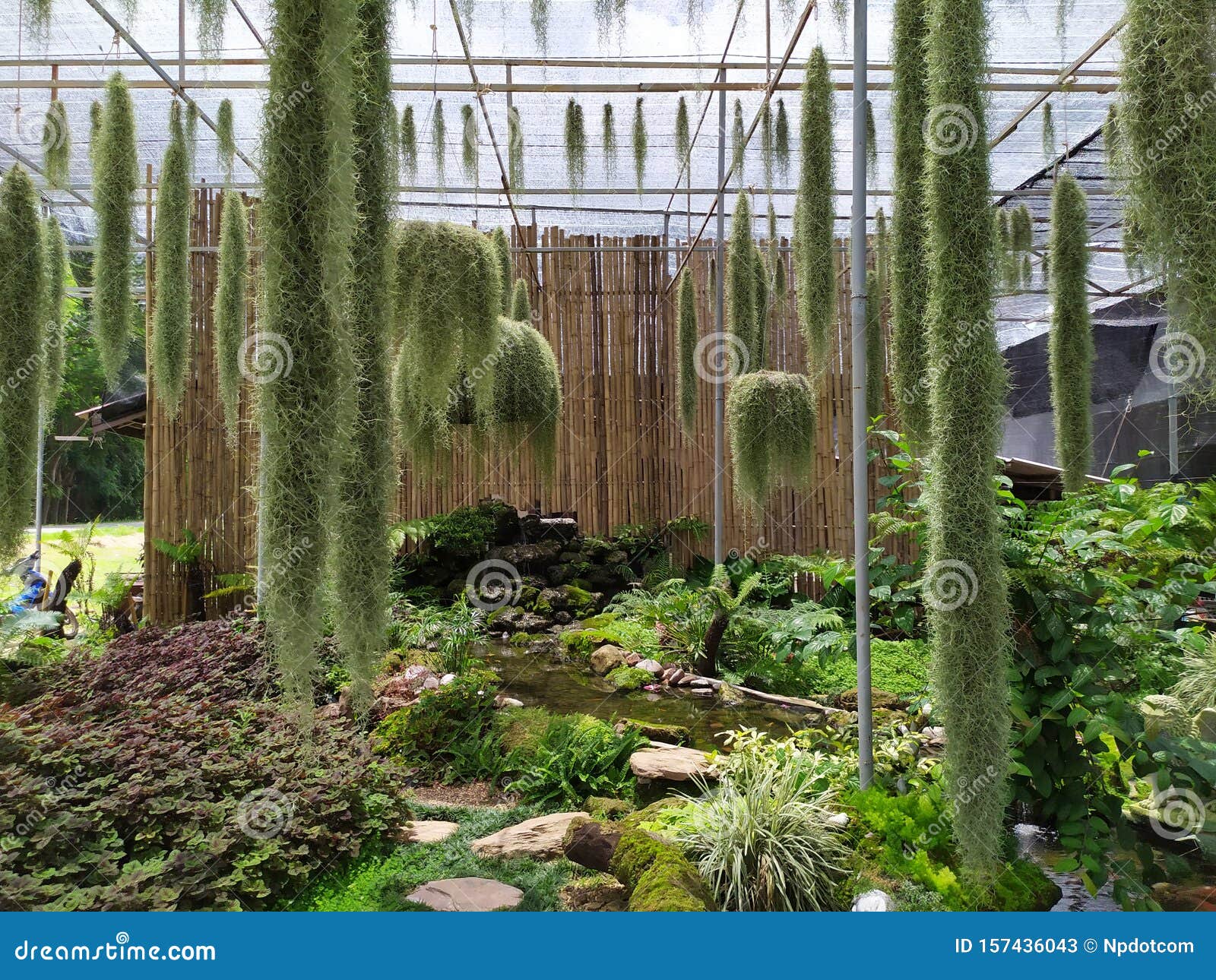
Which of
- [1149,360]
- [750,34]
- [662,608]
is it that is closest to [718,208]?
[750,34]

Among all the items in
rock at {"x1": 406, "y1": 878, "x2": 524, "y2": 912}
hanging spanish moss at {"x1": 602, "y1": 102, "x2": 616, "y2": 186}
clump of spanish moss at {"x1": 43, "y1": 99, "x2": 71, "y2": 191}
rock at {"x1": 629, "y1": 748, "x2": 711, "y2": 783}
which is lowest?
rock at {"x1": 406, "y1": 878, "x2": 524, "y2": 912}

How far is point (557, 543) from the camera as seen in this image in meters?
7.79

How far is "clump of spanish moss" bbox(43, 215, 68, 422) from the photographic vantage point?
2.43m

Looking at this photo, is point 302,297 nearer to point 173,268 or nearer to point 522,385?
point 173,268

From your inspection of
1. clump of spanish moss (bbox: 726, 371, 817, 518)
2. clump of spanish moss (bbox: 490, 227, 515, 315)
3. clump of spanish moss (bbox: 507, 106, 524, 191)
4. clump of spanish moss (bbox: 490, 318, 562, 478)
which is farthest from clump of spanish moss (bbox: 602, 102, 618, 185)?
clump of spanish moss (bbox: 726, 371, 817, 518)

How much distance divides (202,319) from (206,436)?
3.89ft

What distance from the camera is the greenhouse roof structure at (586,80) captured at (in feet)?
13.9

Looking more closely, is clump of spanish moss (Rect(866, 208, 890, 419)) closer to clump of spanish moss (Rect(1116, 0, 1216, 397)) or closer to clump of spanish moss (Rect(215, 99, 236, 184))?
clump of spanish moss (Rect(1116, 0, 1216, 397))

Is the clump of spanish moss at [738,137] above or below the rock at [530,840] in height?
above

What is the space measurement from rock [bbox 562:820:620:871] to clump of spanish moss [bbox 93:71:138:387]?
2.64 m

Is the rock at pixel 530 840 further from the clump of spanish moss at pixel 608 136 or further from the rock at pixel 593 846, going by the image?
the clump of spanish moss at pixel 608 136

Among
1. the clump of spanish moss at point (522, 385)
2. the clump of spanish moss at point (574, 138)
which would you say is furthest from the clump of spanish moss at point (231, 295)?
the clump of spanish moss at point (574, 138)

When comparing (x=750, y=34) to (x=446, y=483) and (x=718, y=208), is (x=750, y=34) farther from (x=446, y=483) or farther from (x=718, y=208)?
(x=446, y=483)

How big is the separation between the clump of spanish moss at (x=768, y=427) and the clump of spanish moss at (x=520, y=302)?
2323 millimetres
